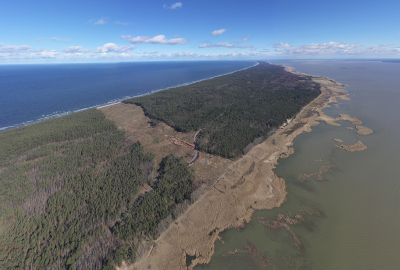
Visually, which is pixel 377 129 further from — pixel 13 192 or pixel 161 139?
pixel 13 192

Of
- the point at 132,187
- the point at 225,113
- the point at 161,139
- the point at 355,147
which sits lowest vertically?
the point at 355,147

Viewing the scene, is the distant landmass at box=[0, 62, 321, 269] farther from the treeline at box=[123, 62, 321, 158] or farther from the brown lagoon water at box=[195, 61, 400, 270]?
the brown lagoon water at box=[195, 61, 400, 270]

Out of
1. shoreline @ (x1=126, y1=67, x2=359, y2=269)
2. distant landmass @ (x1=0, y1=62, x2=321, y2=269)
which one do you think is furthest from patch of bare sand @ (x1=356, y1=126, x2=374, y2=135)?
shoreline @ (x1=126, y1=67, x2=359, y2=269)

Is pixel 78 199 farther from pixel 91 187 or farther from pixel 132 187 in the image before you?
pixel 132 187

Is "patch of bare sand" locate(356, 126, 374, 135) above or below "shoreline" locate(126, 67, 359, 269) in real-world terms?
above

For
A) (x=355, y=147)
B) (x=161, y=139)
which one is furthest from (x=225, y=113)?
(x=355, y=147)
